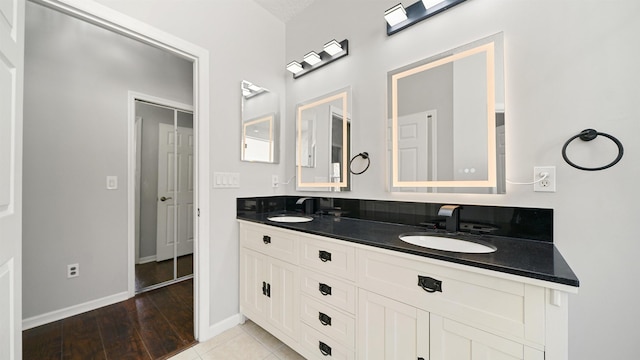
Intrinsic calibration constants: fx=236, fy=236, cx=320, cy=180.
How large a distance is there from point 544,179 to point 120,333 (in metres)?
2.78

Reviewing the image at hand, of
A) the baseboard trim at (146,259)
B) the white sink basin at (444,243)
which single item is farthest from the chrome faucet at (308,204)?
the baseboard trim at (146,259)

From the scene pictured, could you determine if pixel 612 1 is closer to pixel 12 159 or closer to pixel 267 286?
pixel 267 286

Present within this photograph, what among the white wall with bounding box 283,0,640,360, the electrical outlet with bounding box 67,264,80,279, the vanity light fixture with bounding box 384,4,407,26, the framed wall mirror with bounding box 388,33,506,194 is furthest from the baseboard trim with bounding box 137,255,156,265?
the vanity light fixture with bounding box 384,4,407,26

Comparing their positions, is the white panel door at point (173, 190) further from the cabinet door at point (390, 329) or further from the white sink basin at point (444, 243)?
the white sink basin at point (444, 243)

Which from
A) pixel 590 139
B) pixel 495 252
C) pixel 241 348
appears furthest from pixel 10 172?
pixel 590 139

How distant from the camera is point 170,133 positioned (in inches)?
105

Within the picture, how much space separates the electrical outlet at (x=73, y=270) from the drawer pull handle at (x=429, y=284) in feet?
8.75

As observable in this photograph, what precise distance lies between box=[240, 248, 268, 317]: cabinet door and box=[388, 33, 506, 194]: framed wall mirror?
1.07 metres

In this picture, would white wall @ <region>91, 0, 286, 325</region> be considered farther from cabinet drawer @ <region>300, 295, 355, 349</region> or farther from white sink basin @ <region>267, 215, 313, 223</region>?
cabinet drawer @ <region>300, 295, 355, 349</region>

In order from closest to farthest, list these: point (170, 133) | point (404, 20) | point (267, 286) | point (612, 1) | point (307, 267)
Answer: point (612, 1) < point (307, 267) < point (404, 20) < point (267, 286) < point (170, 133)

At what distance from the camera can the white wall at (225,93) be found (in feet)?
5.48

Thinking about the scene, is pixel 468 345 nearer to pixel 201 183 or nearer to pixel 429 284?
pixel 429 284

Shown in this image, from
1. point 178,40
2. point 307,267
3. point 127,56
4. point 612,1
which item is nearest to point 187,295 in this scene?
point 307,267

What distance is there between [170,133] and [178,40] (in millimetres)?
1388
